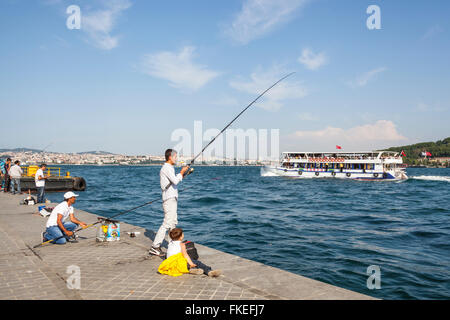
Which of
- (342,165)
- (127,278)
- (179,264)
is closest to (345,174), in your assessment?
(342,165)

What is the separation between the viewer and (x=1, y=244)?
6836 millimetres

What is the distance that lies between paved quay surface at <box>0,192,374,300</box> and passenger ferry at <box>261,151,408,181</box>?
170 feet

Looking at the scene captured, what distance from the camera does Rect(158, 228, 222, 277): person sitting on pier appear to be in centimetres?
486

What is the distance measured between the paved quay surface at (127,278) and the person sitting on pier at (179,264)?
10 cm

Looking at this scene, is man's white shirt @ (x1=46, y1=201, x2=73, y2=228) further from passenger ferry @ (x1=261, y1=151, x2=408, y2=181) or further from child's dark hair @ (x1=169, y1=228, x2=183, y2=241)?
passenger ferry @ (x1=261, y1=151, x2=408, y2=181)

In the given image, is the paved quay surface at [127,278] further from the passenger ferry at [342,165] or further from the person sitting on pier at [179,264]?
the passenger ferry at [342,165]

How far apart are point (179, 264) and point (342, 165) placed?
179 feet

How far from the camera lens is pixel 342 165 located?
5462 centimetres

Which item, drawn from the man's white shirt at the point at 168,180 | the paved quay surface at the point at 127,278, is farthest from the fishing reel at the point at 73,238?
the man's white shirt at the point at 168,180

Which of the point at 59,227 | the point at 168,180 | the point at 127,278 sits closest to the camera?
the point at 127,278

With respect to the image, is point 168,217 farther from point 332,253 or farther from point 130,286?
point 332,253

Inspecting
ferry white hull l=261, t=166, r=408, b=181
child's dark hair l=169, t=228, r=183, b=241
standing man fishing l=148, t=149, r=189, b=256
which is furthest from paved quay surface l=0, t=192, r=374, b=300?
ferry white hull l=261, t=166, r=408, b=181

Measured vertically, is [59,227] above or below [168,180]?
below

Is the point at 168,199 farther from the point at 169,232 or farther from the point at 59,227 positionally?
the point at 59,227
